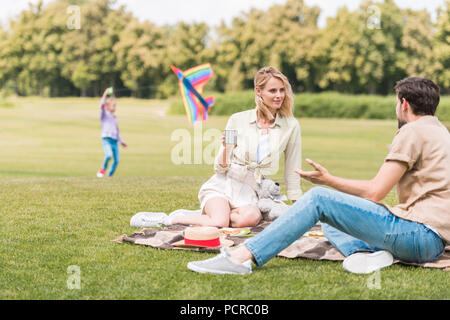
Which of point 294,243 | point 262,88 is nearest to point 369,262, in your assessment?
point 294,243

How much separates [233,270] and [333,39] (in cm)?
4773

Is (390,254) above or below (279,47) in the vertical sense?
below

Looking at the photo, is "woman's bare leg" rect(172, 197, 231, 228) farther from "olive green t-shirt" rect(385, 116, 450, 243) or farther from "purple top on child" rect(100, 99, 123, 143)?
"purple top on child" rect(100, 99, 123, 143)

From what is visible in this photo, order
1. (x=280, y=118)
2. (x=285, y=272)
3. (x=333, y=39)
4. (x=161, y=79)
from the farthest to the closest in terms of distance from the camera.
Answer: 1. (x=161, y=79)
2. (x=333, y=39)
3. (x=280, y=118)
4. (x=285, y=272)

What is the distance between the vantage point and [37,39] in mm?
53031

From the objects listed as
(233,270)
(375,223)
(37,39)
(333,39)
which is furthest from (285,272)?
(37,39)

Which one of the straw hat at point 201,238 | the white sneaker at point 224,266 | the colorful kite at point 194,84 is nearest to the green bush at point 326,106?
the colorful kite at point 194,84

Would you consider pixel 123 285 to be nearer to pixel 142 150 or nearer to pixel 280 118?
pixel 280 118

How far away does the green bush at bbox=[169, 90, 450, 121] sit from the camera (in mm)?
36906

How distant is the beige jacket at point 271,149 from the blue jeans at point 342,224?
1915mm

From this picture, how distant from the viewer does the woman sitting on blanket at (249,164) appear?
18.0 ft

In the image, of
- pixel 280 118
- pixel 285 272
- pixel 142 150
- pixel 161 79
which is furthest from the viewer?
pixel 161 79

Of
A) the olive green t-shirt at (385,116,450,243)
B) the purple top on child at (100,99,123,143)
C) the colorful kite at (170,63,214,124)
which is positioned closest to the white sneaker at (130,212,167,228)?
the olive green t-shirt at (385,116,450,243)

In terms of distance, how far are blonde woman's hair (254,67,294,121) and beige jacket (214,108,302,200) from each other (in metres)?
0.08
